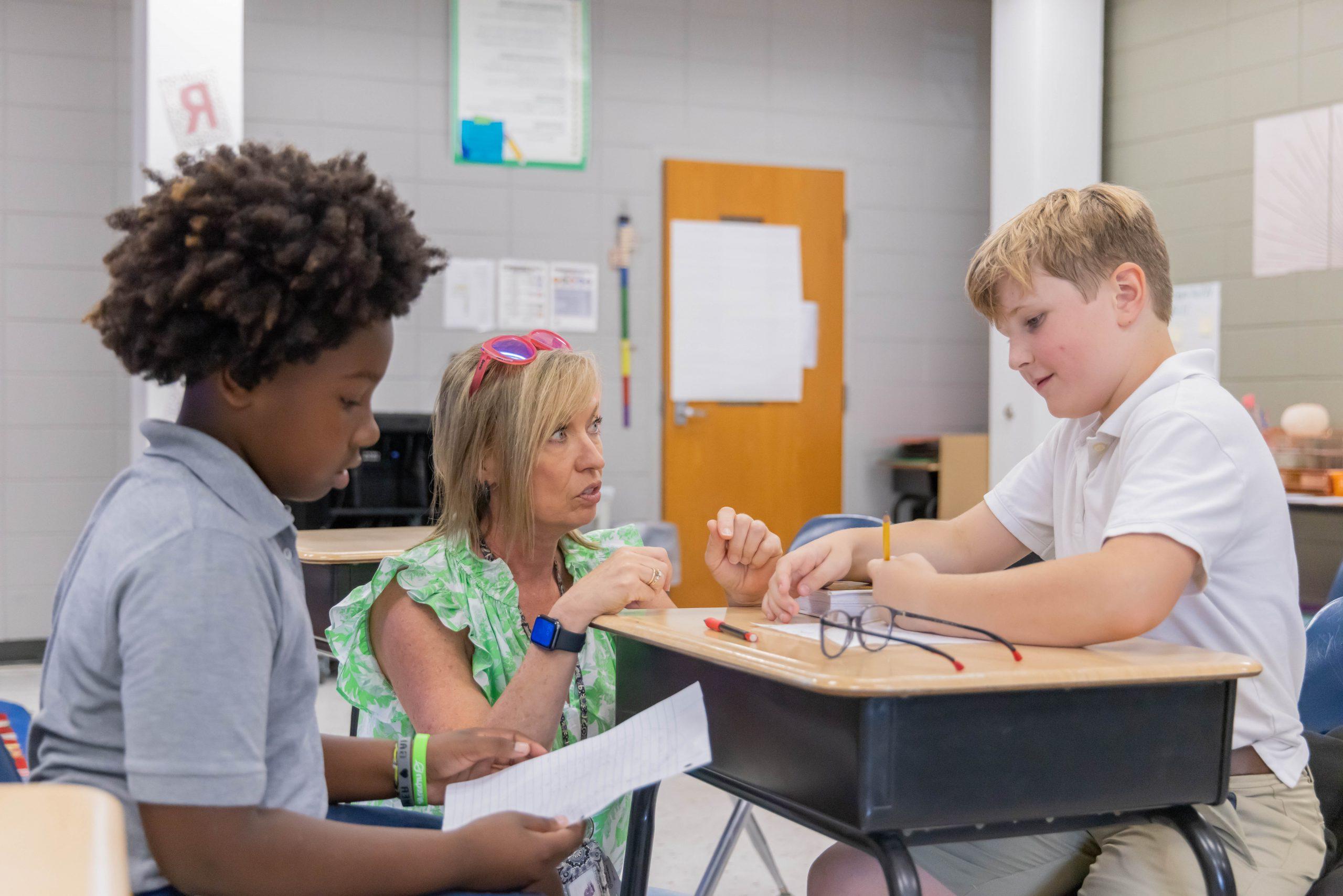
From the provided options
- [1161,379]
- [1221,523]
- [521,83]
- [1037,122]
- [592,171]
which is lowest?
[1221,523]

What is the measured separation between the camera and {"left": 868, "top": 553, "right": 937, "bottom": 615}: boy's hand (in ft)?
4.21

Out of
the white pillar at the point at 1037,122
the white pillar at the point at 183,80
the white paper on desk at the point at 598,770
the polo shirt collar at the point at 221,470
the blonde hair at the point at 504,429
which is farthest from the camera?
the white pillar at the point at 1037,122

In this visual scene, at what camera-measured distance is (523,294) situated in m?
5.30

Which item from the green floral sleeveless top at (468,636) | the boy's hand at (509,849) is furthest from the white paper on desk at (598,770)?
the green floral sleeveless top at (468,636)

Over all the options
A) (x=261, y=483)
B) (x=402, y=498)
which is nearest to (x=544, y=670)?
(x=261, y=483)

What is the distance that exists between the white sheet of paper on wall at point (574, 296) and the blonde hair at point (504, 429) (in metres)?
3.66

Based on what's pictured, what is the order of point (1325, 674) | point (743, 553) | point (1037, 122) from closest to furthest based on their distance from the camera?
point (743, 553), point (1325, 674), point (1037, 122)

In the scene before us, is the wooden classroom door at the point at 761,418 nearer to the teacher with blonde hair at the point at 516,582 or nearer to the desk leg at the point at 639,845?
the teacher with blonde hair at the point at 516,582

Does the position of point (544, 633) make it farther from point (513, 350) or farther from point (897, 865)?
point (897, 865)

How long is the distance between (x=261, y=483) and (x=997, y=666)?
64 cm

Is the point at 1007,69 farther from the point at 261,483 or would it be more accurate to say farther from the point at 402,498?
the point at 261,483

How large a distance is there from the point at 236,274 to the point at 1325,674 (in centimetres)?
159

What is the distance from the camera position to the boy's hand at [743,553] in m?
1.58

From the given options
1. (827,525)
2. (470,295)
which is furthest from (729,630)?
(470,295)
